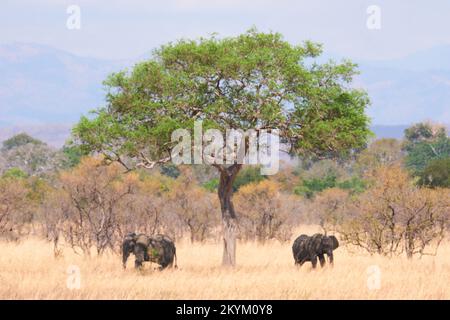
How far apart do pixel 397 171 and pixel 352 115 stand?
302 inches

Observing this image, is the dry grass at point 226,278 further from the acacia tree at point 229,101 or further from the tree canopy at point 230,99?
the tree canopy at point 230,99

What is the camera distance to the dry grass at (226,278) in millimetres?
16969

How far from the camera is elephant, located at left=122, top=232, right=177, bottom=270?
71.1 ft

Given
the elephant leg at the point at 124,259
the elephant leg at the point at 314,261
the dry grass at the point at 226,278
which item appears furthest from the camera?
the elephant leg at the point at 314,261

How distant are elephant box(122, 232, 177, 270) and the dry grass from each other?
1.13ft

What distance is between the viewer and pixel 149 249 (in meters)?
21.7

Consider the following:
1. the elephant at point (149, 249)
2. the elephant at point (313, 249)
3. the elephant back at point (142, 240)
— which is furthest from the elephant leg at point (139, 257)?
the elephant at point (313, 249)

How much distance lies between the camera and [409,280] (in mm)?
A: 19359

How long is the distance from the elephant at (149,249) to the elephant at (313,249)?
3.39 meters

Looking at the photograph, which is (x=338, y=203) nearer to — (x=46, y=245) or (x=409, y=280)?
(x=46, y=245)

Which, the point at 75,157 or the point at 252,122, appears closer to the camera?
the point at 252,122

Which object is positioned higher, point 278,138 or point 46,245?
point 278,138
